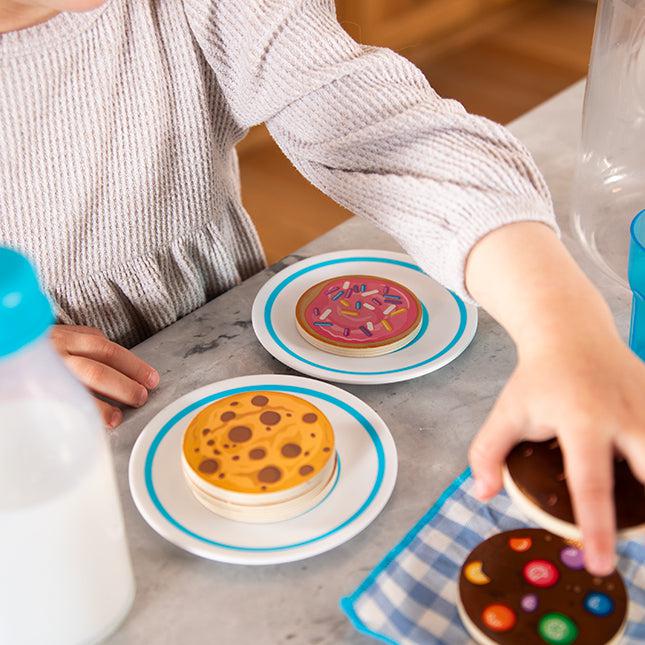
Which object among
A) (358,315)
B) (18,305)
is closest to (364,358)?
(358,315)

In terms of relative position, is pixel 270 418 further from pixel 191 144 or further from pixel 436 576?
pixel 191 144

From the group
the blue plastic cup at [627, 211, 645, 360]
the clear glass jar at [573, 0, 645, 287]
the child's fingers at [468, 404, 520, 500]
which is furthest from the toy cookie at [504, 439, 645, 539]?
the clear glass jar at [573, 0, 645, 287]

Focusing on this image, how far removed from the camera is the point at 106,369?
2.31ft

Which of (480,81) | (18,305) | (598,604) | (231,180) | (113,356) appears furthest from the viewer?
(480,81)

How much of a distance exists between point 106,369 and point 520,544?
1.09 ft

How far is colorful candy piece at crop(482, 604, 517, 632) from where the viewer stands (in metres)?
0.50

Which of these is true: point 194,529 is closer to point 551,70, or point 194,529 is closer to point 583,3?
point 551,70

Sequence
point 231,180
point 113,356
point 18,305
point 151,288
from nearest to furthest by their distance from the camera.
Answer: point 18,305 < point 113,356 < point 151,288 < point 231,180

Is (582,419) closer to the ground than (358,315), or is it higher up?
higher up

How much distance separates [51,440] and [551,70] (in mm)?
2759

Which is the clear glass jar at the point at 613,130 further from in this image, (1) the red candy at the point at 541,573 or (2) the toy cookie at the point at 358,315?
(1) the red candy at the point at 541,573

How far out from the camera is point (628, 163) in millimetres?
1028

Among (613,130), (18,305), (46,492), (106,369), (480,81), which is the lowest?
(480,81)

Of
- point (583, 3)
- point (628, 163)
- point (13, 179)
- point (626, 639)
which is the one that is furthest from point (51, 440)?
point (583, 3)
